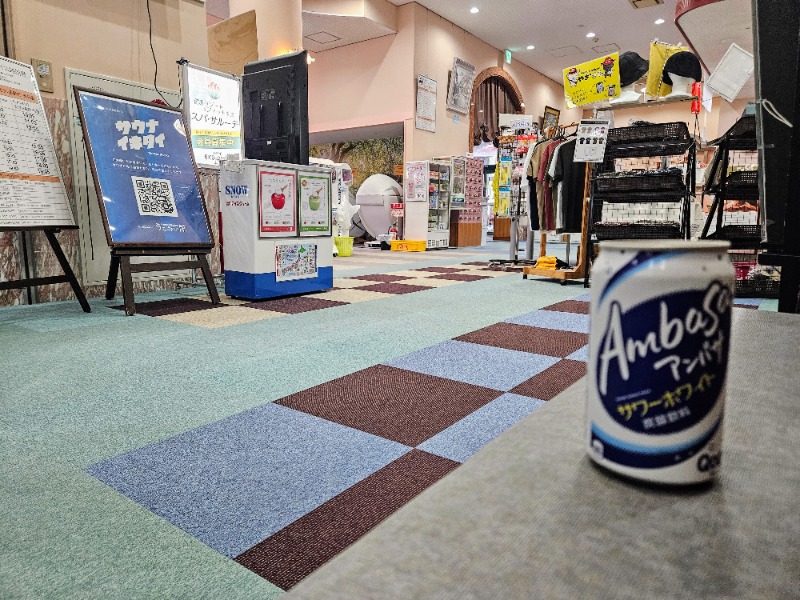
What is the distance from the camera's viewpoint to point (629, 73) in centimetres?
414

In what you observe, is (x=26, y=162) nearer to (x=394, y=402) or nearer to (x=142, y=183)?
(x=142, y=183)

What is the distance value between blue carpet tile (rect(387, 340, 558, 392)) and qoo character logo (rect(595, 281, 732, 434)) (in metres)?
1.29

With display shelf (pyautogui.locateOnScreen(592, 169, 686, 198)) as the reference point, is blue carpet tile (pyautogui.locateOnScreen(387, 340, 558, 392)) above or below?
below

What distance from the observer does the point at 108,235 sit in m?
2.64

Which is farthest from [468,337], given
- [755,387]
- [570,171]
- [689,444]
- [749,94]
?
[749,94]

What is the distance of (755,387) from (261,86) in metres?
3.79

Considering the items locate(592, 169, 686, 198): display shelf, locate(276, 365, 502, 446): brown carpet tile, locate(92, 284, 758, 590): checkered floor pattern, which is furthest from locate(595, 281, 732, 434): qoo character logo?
locate(592, 169, 686, 198): display shelf

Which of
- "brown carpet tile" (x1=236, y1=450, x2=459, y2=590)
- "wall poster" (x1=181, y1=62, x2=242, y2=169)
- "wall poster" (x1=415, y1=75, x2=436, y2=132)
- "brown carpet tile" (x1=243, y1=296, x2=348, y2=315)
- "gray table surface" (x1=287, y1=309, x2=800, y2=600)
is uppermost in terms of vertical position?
"wall poster" (x1=415, y1=75, x2=436, y2=132)

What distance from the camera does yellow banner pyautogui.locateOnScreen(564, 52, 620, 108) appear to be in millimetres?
3994

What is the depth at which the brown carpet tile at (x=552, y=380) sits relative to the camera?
151cm

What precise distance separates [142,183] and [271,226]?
2.37 ft

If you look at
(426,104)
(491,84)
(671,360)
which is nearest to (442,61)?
(426,104)

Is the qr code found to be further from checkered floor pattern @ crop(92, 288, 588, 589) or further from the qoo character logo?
the qoo character logo

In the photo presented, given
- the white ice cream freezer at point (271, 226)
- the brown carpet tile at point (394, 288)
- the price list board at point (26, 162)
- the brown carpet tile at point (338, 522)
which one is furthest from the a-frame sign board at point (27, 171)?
the brown carpet tile at point (338, 522)
